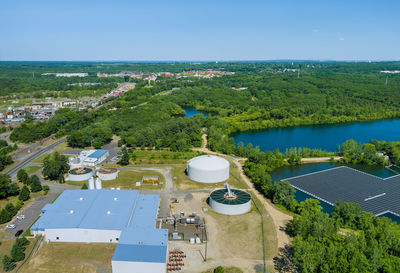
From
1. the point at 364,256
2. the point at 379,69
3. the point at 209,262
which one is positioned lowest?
the point at 209,262

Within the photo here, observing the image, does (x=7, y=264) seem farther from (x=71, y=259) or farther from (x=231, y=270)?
(x=231, y=270)

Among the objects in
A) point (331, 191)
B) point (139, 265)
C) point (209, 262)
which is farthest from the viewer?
point (331, 191)

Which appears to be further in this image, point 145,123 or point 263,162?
point 145,123

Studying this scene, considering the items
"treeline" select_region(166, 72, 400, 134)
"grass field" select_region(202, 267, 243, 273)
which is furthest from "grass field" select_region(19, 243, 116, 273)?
"treeline" select_region(166, 72, 400, 134)

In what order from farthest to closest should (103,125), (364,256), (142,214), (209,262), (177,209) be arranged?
(103,125) < (177,209) < (142,214) < (209,262) < (364,256)

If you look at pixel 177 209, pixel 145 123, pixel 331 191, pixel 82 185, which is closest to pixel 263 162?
pixel 331 191

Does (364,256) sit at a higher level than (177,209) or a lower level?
higher

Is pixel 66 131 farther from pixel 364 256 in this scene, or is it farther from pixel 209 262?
pixel 364 256
